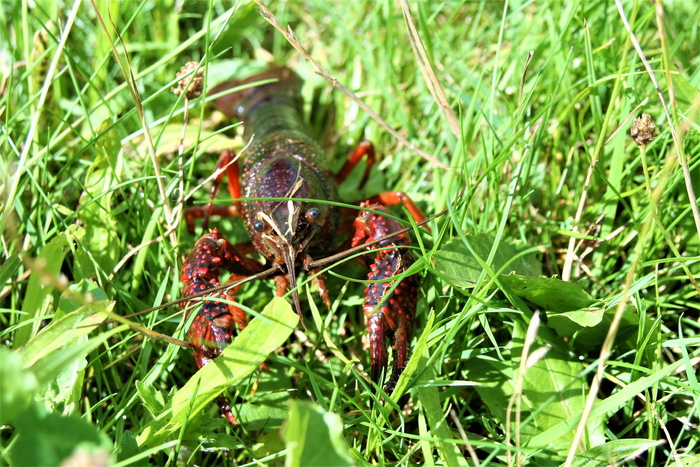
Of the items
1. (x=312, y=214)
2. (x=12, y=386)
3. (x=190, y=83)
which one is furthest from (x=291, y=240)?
(x=12, y=386)

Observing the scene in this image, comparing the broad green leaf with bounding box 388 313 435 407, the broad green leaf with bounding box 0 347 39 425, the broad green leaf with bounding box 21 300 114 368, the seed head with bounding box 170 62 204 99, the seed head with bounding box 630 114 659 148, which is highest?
the seed head with bounding box 170 62 204 99

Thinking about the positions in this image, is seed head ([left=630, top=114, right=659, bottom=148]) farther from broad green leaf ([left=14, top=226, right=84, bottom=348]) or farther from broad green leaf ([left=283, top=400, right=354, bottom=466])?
broad green leaf ([left=14, top=226, right=84, bottom=348])

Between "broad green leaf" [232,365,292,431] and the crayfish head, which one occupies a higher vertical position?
the crayfish head

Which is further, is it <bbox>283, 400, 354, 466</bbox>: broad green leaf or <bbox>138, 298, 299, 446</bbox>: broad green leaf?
<bbox>138, 298, 299, 446</bbox>: broad green leaf

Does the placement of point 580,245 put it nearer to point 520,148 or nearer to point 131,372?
point 520,148

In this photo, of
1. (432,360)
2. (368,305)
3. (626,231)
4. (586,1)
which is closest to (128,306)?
(368,305)

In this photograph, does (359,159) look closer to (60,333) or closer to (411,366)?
(411,366)

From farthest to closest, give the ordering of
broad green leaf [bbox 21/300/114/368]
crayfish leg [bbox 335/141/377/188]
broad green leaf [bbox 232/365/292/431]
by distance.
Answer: crayfish leg [bbox 335/141/377/188] < broad green leaf [bbox 232/365/292/431] < broad green leaf [bbox 21/300/114/368]

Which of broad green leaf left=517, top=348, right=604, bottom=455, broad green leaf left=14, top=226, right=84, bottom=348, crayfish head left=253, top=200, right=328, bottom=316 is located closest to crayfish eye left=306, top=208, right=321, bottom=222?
crayfish head left=253, top=200, right=328, bottom=316

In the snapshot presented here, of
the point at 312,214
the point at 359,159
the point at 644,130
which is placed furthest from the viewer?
the point at 359,159
